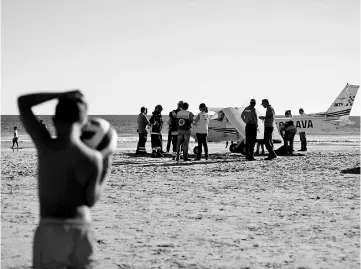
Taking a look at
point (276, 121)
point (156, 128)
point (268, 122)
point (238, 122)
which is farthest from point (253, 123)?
point (276, 121)

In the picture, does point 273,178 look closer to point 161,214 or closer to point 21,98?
point 161,214

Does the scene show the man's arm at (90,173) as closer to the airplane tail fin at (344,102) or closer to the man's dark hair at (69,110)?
the man's dark hair at (69,110)

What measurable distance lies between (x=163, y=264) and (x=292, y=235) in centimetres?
190

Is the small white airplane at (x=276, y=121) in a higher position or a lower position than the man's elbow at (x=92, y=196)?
higher

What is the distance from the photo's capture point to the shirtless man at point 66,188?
2.74m

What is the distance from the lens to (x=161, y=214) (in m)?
7.52

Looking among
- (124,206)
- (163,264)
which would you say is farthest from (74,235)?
(124,206)

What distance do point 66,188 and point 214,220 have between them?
4.56 meters

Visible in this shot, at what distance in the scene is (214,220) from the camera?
7.11 metres

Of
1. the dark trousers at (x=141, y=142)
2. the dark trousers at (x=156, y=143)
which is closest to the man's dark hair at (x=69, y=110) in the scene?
the dark trousers at (x=156, y=143)

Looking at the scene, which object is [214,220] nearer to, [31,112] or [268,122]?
[31,112]

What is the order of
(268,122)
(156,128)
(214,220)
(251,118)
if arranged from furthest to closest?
1. (156,128)
2. (268,122)
3. (251,118)
4. (214,220)

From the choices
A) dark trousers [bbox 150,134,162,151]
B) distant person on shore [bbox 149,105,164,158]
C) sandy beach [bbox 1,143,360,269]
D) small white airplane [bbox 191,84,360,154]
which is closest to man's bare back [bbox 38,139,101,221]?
sandy beach [bbox 1,143,360,269]

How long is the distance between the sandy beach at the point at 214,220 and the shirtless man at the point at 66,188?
2.19 metres
